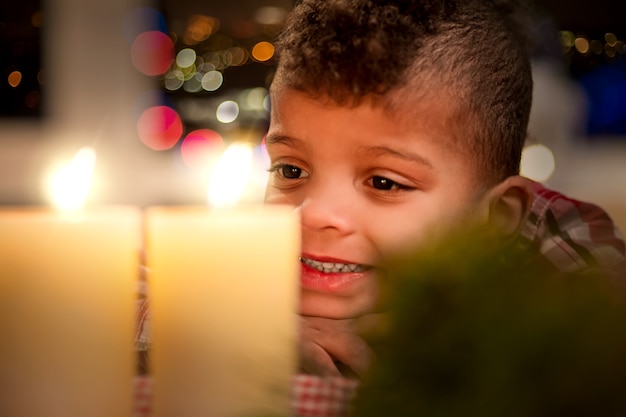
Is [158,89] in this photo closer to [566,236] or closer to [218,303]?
[566,236]

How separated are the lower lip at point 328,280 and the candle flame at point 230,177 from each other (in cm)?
30

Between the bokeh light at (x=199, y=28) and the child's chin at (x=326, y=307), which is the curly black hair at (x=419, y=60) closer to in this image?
the child's chin at (x=326, y=307)

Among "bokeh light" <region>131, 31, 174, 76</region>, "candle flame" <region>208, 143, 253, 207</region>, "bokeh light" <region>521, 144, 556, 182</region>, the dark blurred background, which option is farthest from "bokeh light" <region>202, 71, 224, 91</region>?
"candle flame" <region>208, 143, 253, 207</region>

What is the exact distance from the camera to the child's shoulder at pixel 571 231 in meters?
0.90

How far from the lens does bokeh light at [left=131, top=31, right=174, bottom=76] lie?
2.33 metres

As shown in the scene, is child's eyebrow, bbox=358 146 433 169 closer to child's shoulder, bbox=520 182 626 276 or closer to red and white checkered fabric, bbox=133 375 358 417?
child's shoulder, bbox=520 182 626 276

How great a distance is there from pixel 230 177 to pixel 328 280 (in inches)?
13.4

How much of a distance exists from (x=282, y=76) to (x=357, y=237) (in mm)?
204

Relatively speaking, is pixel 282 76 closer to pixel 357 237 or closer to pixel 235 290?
pixel 357 237

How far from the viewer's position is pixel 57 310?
1.13 ft

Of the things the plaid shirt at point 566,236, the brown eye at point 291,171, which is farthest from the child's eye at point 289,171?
the plaid shirt at point 566,236

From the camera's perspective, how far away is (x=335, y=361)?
Result: 79 centimetres

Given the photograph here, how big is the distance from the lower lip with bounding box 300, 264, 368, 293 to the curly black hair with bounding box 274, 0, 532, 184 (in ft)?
0.57

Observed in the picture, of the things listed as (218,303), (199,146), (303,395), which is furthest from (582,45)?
(218,303)
